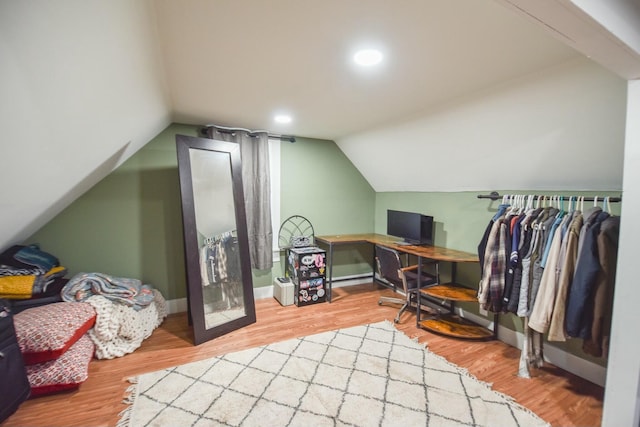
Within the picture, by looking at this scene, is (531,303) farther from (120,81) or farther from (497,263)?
(120,81)

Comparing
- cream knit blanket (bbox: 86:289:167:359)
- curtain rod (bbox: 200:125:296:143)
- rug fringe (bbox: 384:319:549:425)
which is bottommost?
rug fringe (bbox: 384:319:549:425)

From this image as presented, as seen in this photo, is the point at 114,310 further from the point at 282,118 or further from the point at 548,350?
the point at 548,350

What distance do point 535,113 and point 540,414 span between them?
2.05 meters

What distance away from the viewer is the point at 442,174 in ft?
10.4

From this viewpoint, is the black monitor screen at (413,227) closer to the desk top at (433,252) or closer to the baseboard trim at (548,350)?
the desk top at (433,252)

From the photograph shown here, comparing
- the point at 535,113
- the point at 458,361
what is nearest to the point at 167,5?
the point at 535,113

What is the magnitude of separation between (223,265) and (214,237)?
322 mm

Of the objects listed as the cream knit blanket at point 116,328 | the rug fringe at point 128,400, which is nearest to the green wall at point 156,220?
the cream knit blanket at point 116,328

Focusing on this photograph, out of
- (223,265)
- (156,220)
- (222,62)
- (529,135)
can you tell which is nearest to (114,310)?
(223,265)

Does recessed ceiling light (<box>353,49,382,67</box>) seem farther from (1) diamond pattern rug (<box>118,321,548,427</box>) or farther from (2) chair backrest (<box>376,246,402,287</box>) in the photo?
(1) diamond pattern rug (<box>118,321,548,427</box>)

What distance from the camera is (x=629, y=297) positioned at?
1.29 meters

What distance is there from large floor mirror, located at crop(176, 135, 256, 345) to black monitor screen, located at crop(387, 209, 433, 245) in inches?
78.6

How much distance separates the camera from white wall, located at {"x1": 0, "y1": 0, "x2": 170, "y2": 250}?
36.4 inches

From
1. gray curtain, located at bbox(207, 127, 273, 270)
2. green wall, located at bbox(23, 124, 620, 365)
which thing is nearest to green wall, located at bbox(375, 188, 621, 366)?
green wall, located at bbox(23, 124, 620, 365)
